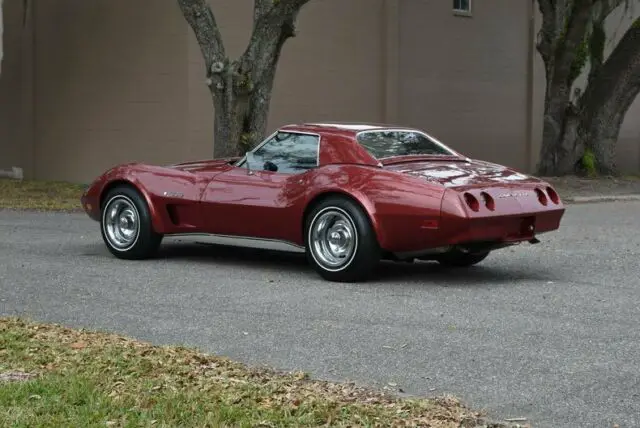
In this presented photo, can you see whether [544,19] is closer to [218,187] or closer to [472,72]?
[472,72]

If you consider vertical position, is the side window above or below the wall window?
below

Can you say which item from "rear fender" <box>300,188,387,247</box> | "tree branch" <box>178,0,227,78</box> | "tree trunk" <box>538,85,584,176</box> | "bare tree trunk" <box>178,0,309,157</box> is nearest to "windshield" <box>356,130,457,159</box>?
"rear fender" <box>300,188,387,247</box>

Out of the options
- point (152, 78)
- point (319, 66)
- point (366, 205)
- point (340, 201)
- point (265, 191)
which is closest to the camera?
point (366, 205)

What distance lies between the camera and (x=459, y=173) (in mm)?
9609

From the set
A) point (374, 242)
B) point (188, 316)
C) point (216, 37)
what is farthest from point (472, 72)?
point (188, 316)

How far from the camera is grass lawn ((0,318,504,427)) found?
5012 millimetres

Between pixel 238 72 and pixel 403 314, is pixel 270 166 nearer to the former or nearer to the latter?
pixel 403 314

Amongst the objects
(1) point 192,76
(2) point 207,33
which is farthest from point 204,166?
(1) point 192,76

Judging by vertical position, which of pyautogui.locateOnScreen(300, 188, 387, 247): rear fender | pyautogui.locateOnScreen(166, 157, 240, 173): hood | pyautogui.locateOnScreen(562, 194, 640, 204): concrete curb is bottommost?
pyautogui.locateOnScreen(562, 194, 640, 204): concrete curb

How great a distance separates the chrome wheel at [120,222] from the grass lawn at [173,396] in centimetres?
447

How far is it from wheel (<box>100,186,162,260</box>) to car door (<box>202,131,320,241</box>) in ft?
2.23

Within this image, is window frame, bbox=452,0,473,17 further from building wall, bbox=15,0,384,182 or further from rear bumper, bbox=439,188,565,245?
rear bumper, bbox=439,188,565,245

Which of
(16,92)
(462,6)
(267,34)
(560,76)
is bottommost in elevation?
(16,92)

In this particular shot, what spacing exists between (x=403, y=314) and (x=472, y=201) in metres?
1.53
